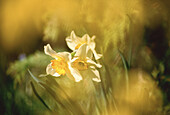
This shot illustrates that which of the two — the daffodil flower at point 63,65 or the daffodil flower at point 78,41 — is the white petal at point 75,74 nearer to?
the daffodil flower at point 63,65

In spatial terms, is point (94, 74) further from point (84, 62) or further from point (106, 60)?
point (106, 60)

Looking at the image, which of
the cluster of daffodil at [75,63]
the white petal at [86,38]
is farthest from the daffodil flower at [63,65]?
the white petal at [86,38]

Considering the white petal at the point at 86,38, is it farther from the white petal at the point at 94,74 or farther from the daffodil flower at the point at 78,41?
the white petal at the point at 94,74

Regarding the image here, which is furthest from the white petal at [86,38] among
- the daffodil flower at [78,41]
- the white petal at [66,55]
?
the white petal at [66,55]

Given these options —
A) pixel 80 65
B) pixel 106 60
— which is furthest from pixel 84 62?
pixel 106 60

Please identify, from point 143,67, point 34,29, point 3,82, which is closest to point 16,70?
point 3,82

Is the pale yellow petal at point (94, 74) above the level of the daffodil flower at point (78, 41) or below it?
below

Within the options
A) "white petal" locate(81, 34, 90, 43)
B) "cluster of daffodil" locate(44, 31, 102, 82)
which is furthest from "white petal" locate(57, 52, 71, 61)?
"white petal" locate(81, 34, 90, 43)
